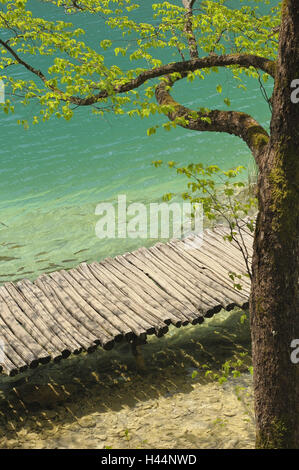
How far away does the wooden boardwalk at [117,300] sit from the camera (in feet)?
24.6

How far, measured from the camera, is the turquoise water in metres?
12.9

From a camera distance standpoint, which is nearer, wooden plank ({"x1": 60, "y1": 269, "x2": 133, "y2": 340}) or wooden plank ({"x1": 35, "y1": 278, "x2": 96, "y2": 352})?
wooden plank ({"x1": 35, "y1": 278, "x2": 96, "y2": 352})

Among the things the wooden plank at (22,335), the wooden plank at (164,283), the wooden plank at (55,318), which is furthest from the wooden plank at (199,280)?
the wooden plank at (22,335)

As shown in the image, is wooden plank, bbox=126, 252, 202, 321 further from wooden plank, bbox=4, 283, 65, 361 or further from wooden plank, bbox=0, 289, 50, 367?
wooden plank, bbox=0, 289, 50, 367

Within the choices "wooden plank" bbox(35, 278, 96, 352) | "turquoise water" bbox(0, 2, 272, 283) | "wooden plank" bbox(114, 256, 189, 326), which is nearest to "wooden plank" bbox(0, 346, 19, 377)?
"wooden plank" bbox(35, 278, 96, 352)

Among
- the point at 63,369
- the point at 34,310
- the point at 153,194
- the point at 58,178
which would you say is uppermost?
the point at 58,178

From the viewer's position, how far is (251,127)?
518cm

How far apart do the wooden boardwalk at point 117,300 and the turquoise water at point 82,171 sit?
3081 millimetres

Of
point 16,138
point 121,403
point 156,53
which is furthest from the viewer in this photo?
point 156,53

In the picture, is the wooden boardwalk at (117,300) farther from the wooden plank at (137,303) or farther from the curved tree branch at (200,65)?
the curved tree branch at (200,65)

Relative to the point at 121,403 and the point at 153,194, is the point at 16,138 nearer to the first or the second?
the point at 153,194

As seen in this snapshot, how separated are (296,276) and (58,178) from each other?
14.1 meters

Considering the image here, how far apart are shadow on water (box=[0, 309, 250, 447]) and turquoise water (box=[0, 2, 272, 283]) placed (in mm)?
3912
